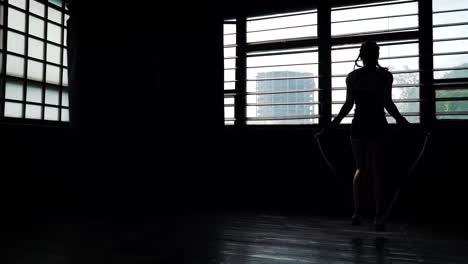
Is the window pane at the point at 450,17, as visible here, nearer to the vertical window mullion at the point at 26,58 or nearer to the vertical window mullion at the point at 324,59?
the vertical window mullion at the point at 324,59

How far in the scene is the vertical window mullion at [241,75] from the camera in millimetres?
4016

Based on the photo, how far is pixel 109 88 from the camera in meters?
3.66

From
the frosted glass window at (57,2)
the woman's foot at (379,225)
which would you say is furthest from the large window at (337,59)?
the frosted glass window at (57,2)

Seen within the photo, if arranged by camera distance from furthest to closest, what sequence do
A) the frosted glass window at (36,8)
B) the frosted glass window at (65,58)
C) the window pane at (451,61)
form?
the frosted glass window at (65,58) → the frosted glass window at (36,8) → the window pane at (451,61)

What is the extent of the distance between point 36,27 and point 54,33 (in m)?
0.21

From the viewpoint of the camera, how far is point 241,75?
4059mm

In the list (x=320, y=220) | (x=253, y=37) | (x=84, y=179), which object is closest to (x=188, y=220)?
(x=320, y=220)

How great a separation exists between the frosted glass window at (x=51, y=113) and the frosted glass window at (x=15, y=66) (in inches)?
15.6

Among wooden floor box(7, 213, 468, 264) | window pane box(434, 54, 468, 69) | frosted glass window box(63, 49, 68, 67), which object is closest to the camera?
wooden floor box(7, 213, 468, 264)

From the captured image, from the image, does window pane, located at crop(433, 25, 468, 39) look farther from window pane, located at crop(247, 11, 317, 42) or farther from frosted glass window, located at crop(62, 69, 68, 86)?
frosted glass window, located at crop(62, 69, 68, 86)

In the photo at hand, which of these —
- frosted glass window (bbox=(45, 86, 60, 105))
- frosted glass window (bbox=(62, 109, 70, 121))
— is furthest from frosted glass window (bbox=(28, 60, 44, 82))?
frosted glass window (bbox=(62, 109, 70, 121))

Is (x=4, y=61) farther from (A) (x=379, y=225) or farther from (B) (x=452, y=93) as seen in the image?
(B) (x=452, y=93)

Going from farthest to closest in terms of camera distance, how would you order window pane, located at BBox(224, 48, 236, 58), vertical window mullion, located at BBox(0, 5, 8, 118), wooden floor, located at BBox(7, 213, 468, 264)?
window pane, located at BBox(224, 48, 236, 58) → vertical window mullion, located at BBox(0, 5, 8, 118) → wooden floor, located at BBox(7, 213, 468, 264)

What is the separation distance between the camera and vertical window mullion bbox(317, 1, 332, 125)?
3.71 metres
